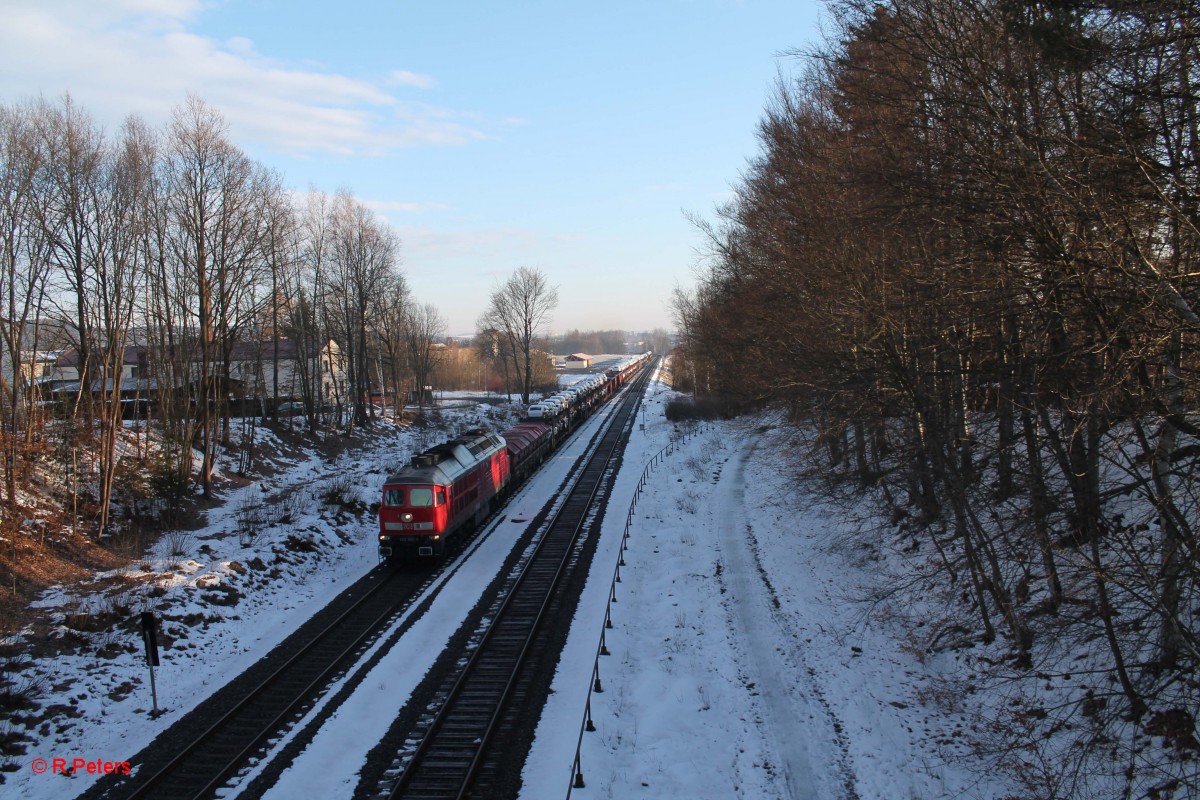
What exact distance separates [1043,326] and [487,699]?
32.1 feet

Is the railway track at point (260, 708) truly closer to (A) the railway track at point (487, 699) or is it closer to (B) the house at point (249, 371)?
(A) the railway track at point (487, 699)

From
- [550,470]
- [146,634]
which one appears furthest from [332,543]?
[550,470]

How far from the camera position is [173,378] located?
25.8m

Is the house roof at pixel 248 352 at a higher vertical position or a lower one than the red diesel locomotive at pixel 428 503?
higher

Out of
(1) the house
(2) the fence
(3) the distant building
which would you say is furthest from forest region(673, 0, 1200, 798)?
(3) the distant building

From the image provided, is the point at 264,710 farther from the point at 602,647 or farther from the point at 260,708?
the point at 602,647

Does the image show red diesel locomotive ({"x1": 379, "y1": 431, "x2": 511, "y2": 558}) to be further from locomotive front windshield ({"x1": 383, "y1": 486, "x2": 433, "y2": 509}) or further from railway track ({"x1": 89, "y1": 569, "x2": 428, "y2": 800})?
railway track ({"x1": 89, "y1": 569, "x2": 428, "y2": 800})

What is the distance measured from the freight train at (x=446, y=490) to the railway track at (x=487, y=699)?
257 centimetres

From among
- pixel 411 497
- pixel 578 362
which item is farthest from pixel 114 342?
pixel 578 362

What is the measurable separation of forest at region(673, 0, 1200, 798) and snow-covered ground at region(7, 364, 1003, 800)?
149 centimetres

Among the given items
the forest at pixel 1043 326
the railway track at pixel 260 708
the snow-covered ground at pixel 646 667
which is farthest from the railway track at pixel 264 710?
the forest at pixel 1043 326

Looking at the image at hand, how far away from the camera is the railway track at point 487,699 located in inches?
363

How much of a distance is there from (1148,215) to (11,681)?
16548 mm

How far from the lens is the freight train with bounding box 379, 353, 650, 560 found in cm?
1816
